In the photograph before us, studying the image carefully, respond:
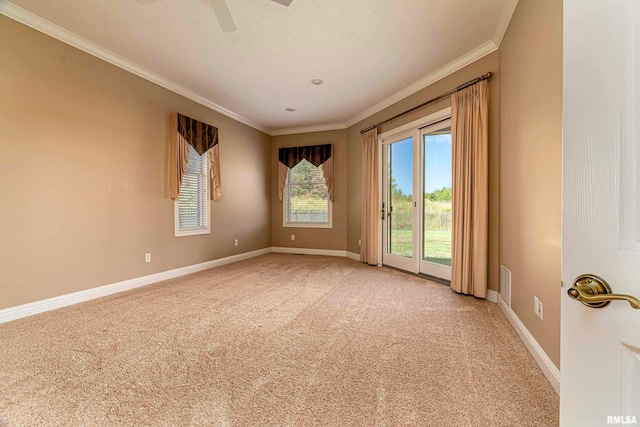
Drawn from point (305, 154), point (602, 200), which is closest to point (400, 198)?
point (305, 154)

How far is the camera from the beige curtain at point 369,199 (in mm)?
4719

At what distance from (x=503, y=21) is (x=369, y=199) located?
2893mm

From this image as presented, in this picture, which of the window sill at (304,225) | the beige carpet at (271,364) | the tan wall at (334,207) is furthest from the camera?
the window sill at (304,225)

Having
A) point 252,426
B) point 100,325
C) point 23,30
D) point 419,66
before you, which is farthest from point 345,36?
point 100,325

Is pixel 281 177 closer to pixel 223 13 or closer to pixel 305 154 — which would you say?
pixel 305 154

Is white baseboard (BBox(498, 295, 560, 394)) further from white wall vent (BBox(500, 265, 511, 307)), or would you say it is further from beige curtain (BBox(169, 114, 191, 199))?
beige curtain (BBox(169, 114, 191, 199))

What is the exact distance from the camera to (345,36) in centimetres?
284

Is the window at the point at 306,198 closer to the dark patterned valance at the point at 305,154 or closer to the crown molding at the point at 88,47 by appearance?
the dark patterned valance at the point at 305,154

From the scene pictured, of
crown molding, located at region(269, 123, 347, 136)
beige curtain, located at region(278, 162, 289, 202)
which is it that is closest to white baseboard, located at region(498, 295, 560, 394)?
crown molding, located at region(269, 123, 347, 136)

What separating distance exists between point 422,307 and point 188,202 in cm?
367

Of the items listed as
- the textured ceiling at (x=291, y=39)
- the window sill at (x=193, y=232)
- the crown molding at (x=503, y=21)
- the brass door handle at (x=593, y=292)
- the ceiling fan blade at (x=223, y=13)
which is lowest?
the window sill at (x=193, y=232)

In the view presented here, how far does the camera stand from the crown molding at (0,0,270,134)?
2465 mm

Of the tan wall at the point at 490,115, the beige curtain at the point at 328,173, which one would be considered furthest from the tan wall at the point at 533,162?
the beige curtain at the point at 328,173

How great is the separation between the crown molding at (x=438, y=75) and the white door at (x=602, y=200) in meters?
2.93
